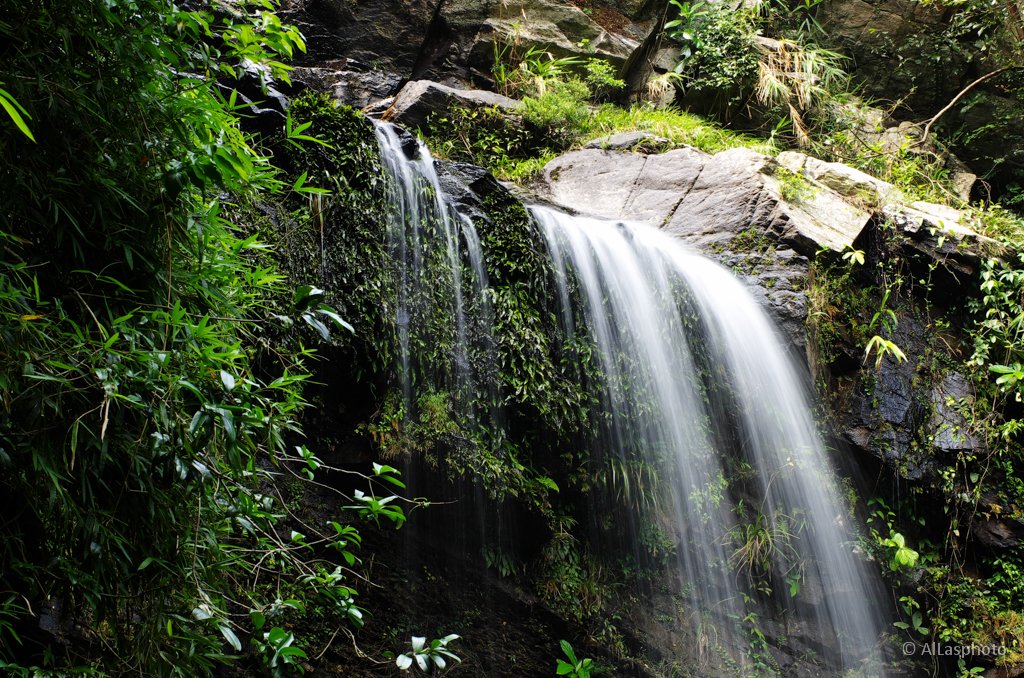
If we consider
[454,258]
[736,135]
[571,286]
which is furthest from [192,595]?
[736,135]

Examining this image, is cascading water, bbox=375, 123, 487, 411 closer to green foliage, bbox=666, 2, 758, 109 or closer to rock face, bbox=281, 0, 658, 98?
rock face, bbox=281, 0, 658, 98

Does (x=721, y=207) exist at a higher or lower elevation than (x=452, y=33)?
lower

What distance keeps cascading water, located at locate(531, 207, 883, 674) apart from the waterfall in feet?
0.04

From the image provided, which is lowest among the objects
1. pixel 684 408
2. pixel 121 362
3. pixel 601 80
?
pixel 684 408

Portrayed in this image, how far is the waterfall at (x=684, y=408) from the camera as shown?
4.58 meters

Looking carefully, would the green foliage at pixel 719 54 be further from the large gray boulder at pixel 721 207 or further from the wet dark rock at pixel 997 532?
the wet dark rock at pixel 997 532

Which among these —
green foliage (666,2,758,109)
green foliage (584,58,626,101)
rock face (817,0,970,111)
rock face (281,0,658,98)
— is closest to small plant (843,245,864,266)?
green foliage (666,2,758,109)

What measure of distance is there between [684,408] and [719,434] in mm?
431

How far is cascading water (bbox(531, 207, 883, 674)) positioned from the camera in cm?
521

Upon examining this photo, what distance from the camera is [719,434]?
562cm

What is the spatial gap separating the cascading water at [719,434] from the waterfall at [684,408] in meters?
0.01

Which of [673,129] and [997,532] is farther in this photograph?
[673,129]

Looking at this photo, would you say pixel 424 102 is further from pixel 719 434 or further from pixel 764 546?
pixel 764 546

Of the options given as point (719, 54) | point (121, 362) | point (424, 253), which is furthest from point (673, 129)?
point (121, 362)
